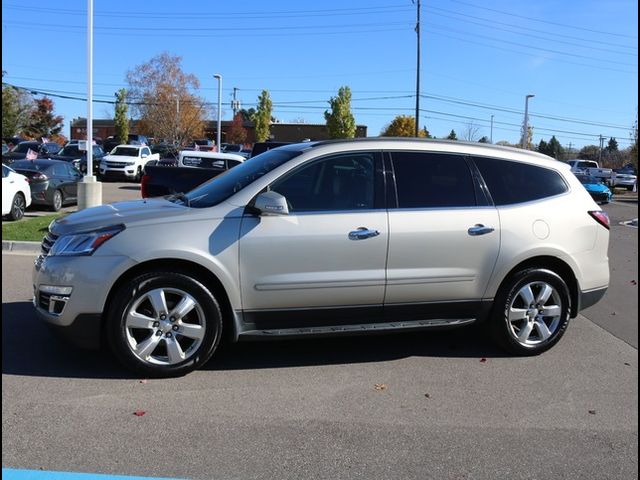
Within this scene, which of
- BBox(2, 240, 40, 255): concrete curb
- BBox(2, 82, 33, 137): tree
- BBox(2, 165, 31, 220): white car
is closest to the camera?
BBox(2, 240, 40, 255): concrete curb

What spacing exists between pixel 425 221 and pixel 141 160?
26.9 meters

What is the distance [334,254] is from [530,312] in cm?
186

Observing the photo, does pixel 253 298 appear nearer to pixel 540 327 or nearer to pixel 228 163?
pixel 540 327

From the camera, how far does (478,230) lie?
4945 millimetres

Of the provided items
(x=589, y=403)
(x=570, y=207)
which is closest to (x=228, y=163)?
(x=570, y=207)

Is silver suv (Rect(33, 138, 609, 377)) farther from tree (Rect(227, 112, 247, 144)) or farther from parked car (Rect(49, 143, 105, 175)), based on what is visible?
tree (Rect(227, 112, 247, 144))

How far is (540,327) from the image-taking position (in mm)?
5195

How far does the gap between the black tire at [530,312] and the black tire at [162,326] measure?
2.38 metres

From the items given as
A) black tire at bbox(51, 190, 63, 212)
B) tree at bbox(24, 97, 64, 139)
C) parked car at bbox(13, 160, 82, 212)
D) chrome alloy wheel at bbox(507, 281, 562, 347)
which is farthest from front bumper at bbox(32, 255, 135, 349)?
tree at bbox(24, 97, 64, 139)

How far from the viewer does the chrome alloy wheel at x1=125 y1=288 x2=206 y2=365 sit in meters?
4.39

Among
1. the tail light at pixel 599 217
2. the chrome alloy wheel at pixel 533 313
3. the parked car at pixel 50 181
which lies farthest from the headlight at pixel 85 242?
the parked car at pixel 50 181

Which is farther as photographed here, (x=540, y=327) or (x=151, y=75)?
(x=151, y=75)

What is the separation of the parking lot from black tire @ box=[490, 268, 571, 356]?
0.52ft

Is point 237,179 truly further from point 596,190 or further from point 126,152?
point 126,152
